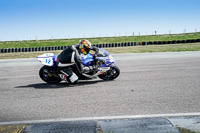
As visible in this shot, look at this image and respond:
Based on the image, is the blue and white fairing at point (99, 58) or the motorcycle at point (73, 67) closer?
the motorcycle at point (73, 67)

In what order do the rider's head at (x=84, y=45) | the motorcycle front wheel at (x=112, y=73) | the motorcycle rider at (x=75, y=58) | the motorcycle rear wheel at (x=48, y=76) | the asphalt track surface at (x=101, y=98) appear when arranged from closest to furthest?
the asphalt track surface at (x=101, y=98)
the motorcycle rider at (x=75, y=58)
the rider's head at (x=84, y=45)
the motorcycle rear wheel at (x=48, y=76)
the motorcycle front wheel at (x=112, y=73)

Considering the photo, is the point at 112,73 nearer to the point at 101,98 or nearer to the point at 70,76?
the point at 70,76

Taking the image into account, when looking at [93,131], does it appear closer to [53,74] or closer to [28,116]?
[28,116]

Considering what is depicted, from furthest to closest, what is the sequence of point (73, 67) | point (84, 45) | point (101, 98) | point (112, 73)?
point (112, 73)
point (73, 67)
point (84, 45)
point (101, 98)

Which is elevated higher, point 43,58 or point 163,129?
point 43,58

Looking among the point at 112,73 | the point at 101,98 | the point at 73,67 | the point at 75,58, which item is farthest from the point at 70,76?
the point at 101,98

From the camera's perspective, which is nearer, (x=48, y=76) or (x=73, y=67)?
(x=73, y=67)

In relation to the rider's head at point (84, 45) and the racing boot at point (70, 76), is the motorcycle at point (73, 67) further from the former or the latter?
the rider's head at point (84, 45)

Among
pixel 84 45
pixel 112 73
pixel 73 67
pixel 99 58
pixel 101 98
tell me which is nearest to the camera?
pixel 101 98

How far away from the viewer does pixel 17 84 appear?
9680mm

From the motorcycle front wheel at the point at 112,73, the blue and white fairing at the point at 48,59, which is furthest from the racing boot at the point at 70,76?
the motorcycle front wheel at the point at 112,73

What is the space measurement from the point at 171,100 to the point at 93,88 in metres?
2.58

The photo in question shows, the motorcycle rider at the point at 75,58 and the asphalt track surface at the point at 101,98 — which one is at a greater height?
the motorcycle rider at the point at 75,58

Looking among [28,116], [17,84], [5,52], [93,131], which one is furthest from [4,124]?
[5,52]
